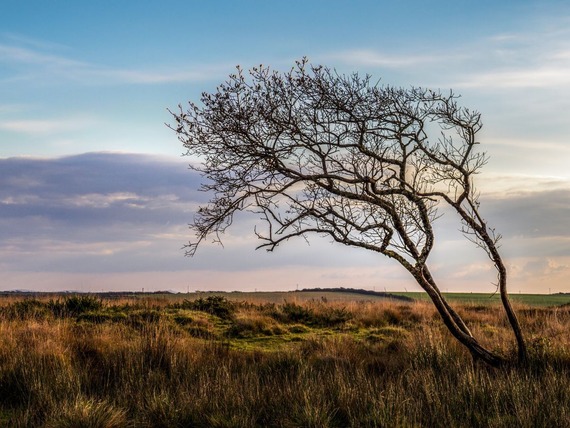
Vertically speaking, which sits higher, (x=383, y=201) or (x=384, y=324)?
(x=383, y=201)

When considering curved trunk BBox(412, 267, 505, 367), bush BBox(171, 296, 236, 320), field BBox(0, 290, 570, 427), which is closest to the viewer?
field BBox(0, 290, 570, 427)

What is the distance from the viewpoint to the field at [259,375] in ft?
31.7

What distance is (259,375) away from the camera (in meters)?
13.2

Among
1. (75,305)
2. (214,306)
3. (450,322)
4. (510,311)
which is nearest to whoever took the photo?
(450,322)

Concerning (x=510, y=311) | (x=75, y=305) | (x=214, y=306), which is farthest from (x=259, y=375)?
(x=75, y=305)

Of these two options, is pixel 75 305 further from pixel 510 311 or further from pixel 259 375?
pixel 510 311

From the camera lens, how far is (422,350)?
46.4 feet

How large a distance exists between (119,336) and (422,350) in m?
7.22

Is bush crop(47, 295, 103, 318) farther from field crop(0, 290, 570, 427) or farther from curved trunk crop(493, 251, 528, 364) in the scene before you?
curved trunk crop(493, 251, 528, 364)

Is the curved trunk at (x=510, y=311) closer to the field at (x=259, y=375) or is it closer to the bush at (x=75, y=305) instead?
the field at (x=259, y=375)

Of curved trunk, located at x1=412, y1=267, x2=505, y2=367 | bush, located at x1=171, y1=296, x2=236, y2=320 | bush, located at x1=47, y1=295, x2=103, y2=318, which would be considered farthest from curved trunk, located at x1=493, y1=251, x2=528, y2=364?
bush, located at x1=47, y1=295, x2=103, y2=318

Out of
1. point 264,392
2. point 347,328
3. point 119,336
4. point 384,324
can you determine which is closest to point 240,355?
point 119,336

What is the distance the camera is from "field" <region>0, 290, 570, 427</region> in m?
9.67

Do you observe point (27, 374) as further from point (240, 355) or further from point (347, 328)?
point (347, 328)
